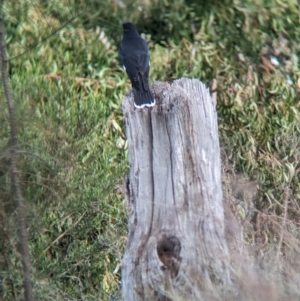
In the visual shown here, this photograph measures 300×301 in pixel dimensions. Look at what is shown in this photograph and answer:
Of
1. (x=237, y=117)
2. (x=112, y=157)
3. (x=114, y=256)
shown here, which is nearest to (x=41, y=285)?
(x=114, y=256)

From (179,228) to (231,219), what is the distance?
45 cm

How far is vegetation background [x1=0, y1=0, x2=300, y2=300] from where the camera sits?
652cm

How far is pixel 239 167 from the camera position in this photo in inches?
312

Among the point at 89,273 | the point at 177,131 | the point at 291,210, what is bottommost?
the point at 89,273

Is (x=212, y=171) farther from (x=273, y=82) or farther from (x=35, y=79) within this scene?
(x=273, y=82)

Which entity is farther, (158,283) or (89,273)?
(89,273)

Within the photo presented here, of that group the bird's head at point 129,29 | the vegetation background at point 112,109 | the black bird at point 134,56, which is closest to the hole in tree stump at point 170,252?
the vegetation background at point 112,109

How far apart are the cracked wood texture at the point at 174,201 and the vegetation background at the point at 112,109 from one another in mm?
1502

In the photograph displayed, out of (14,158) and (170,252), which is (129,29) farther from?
(170,252)

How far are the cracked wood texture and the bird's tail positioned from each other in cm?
3

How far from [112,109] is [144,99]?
3.31 metres

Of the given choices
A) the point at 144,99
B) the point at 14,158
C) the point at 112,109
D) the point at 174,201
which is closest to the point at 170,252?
the point at 174,201

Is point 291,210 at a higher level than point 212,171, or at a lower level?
lower

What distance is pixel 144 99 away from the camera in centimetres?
482
